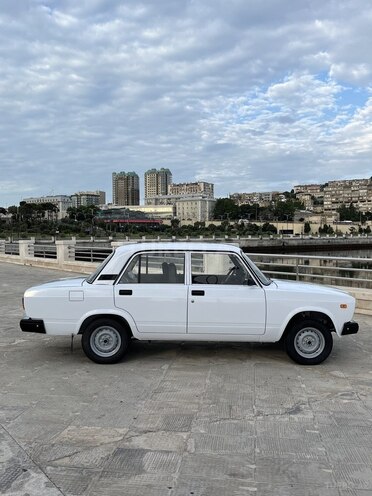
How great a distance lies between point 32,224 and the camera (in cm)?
10781

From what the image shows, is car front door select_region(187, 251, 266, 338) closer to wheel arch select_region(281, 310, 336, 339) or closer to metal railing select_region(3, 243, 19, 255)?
wheel arch select_region(281, 310, 336, 339)

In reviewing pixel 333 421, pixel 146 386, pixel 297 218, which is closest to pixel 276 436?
pixel 333 421

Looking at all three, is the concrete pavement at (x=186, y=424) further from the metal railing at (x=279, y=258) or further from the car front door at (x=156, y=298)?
the metal railing at (x=279, y=258)

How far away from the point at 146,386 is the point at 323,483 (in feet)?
8.28

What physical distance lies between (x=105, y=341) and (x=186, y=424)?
2.28 meters

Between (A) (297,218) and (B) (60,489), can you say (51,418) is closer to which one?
(B) (60,489)

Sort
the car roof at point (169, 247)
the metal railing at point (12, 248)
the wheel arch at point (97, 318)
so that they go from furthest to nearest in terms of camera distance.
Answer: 1. the metal railing at point (12, 248)
2. the car roof at point (169, 247)
3. the wheel arch at point (97, 318)

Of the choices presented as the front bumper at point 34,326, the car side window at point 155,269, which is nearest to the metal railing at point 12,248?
the front bumper at point 34,326

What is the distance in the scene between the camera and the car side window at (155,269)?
21.0 ft

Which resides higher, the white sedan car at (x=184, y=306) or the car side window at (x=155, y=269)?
the car side window at (x=155, y=269)

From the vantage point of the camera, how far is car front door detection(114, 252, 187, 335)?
6.23 metres

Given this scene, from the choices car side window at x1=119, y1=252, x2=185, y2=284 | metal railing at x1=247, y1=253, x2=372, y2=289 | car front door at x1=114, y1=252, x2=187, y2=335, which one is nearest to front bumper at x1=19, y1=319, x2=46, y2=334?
car front door at x1=114, y1=252, x2=187, y2=335

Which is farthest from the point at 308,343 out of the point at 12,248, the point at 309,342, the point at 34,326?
the point at 12,248

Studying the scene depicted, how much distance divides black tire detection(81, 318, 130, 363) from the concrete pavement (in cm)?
16
